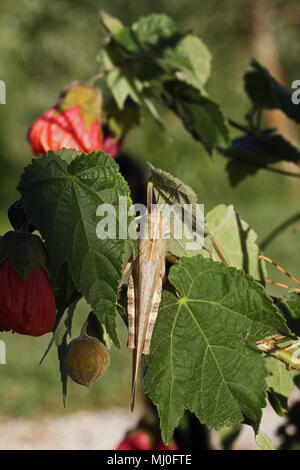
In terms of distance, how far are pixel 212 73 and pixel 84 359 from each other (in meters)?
4.50

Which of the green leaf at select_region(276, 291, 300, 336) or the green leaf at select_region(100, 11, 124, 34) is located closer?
the green leaf at select_region(276, 291, 300, 336)

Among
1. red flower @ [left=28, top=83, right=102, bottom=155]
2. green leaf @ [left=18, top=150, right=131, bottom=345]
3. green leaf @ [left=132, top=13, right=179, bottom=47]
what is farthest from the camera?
green leaf @ [left=132, top=13, right=179, bottom=47]

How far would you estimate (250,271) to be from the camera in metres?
0.33

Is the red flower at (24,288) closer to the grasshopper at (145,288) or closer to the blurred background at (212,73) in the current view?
the grasshopper at (145,288)

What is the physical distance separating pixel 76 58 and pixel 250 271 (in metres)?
4.39

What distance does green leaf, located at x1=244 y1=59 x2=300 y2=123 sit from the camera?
49 centimetres

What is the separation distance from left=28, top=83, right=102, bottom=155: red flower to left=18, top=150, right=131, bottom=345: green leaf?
0.13m

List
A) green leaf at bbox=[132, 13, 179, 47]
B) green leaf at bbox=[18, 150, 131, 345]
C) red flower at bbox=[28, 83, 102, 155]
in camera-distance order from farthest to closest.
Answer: green leaf at bbox=[132, 13, 179, 47]
red flower at bbox=[28, 83, 102, 155]
green leaf at bbox=[18, 150, 131, 345]

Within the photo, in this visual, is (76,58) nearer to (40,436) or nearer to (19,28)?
(19,28)

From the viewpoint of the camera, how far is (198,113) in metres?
0.48

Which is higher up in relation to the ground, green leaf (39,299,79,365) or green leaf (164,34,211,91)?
green leaf (164,34,211,91)

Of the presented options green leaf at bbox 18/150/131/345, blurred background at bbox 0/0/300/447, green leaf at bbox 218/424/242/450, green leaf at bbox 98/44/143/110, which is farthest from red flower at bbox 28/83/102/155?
blurred background at bbox 0/0/300/447

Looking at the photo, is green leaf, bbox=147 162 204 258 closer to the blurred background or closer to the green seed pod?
the green seed pod

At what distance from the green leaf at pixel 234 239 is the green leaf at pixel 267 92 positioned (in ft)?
0.59
